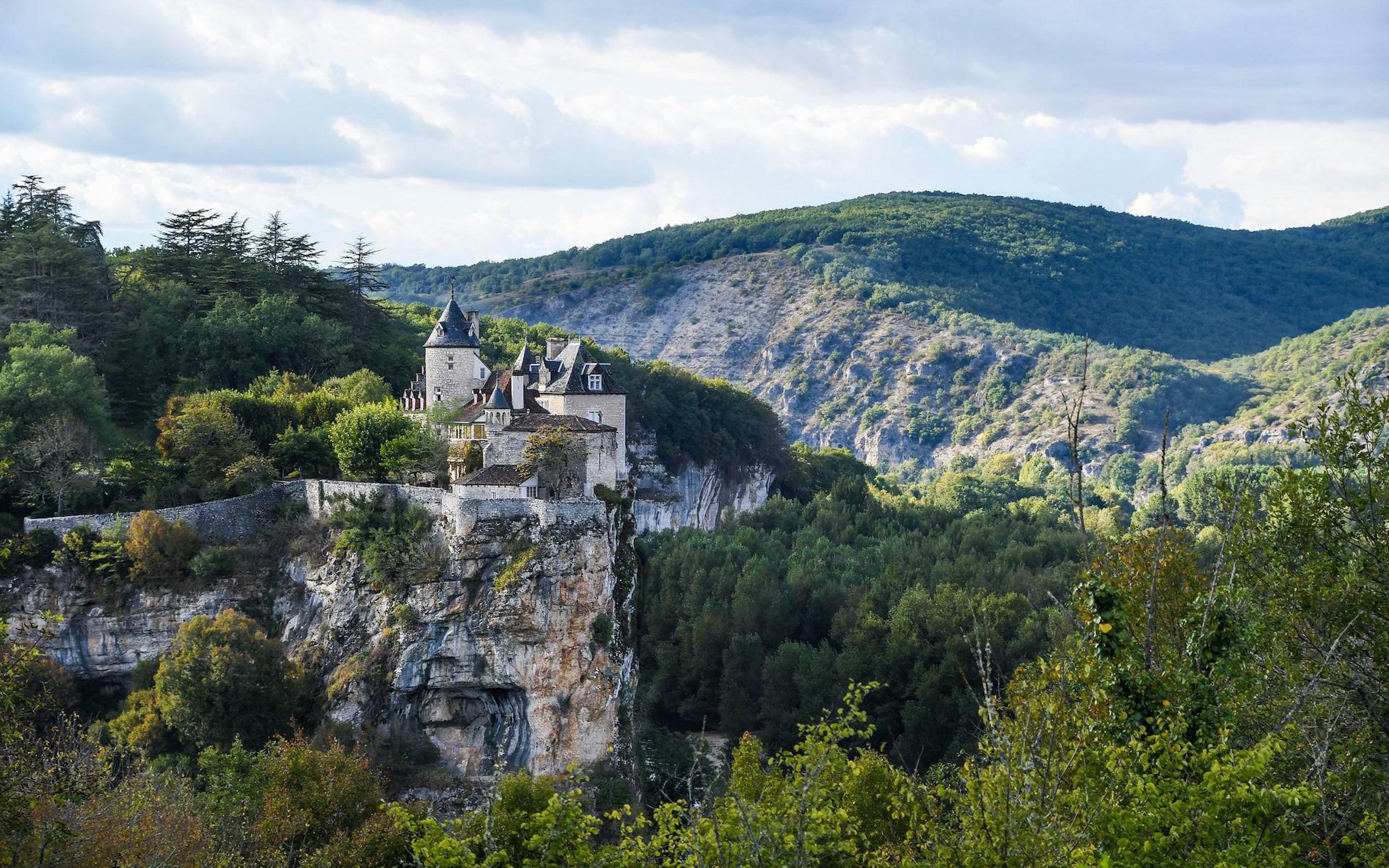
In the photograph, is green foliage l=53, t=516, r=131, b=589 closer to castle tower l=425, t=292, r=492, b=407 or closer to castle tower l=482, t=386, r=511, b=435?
castle tower l=425, t=292, r=492, b=407

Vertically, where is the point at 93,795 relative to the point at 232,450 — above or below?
below

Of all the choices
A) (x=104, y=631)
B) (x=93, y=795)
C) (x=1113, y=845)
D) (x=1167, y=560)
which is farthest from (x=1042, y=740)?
(x=104, y=631)

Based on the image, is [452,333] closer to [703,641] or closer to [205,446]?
[205,446]

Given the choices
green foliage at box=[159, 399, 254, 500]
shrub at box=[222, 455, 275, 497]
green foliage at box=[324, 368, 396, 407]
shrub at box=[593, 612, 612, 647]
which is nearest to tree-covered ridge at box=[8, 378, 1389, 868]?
shrub at box=[593, 612, 612, 647]

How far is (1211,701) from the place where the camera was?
18.5m

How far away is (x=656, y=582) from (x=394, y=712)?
28.5 metres

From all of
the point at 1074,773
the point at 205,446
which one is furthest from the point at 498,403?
the point at 1074,773

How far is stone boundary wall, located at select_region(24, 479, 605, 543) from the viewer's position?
150 ft

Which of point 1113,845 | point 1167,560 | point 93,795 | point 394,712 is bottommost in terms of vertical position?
point 394,712

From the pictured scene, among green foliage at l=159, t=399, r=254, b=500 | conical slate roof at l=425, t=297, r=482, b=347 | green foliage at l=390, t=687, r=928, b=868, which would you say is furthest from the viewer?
conical slate roof at l=425, t=297, r=482, b=347

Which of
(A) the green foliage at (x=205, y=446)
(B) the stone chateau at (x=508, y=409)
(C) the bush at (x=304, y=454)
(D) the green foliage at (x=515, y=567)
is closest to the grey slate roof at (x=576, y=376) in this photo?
(B) the stone chateau at (x=508, y=409)

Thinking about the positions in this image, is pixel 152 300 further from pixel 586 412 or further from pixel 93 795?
pixel 93 795

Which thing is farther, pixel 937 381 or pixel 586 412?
pixel 937 381

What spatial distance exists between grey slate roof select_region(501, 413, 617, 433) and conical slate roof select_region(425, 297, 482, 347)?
675 centimetres
